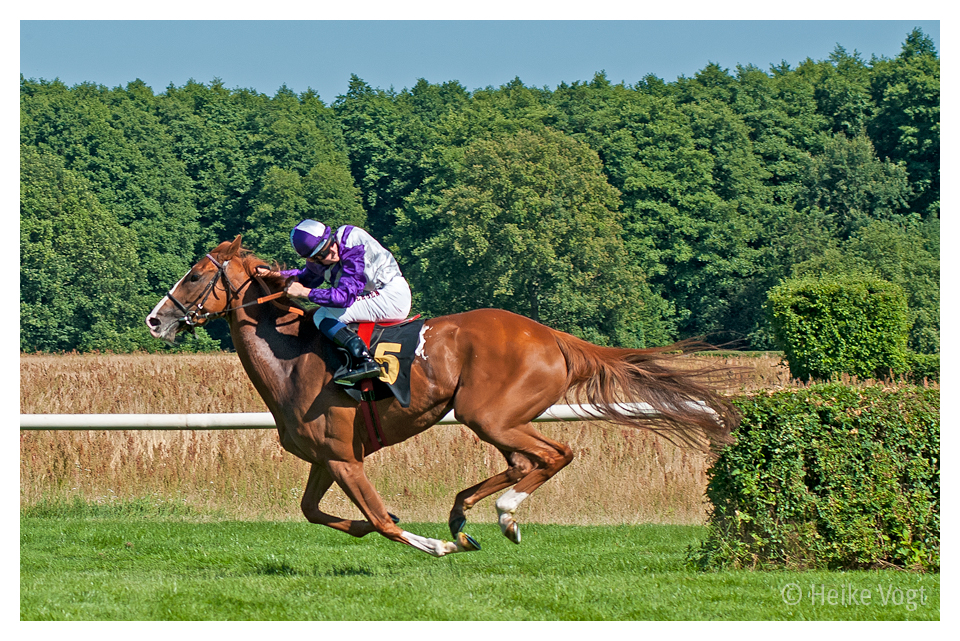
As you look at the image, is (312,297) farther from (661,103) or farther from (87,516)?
(661,103)

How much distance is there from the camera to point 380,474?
980 cm

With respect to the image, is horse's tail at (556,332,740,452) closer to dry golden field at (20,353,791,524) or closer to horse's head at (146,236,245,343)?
horse's head at (146,236,245,343)

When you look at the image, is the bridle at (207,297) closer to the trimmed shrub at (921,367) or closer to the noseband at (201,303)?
the noseband at (201,303)

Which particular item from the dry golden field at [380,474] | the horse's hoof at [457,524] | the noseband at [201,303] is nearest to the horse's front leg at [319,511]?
the horse's hoof at [457,524]

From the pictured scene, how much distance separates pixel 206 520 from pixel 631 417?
458cm

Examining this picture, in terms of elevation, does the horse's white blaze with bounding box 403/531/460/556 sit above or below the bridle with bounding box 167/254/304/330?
below

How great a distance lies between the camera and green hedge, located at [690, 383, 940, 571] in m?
6.71

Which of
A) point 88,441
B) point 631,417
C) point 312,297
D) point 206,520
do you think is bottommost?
point 206,520

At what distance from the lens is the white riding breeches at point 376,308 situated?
624 centimetres

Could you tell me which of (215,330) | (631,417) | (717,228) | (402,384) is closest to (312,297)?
(402,384)

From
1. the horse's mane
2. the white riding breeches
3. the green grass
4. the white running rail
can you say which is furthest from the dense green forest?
the white riding breeches

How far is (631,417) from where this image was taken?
660cm

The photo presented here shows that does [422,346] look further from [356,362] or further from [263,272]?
[263,272]

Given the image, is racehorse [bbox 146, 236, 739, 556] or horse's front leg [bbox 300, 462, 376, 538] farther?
horse's front leg [bbox 300, 462, 376, 538]
